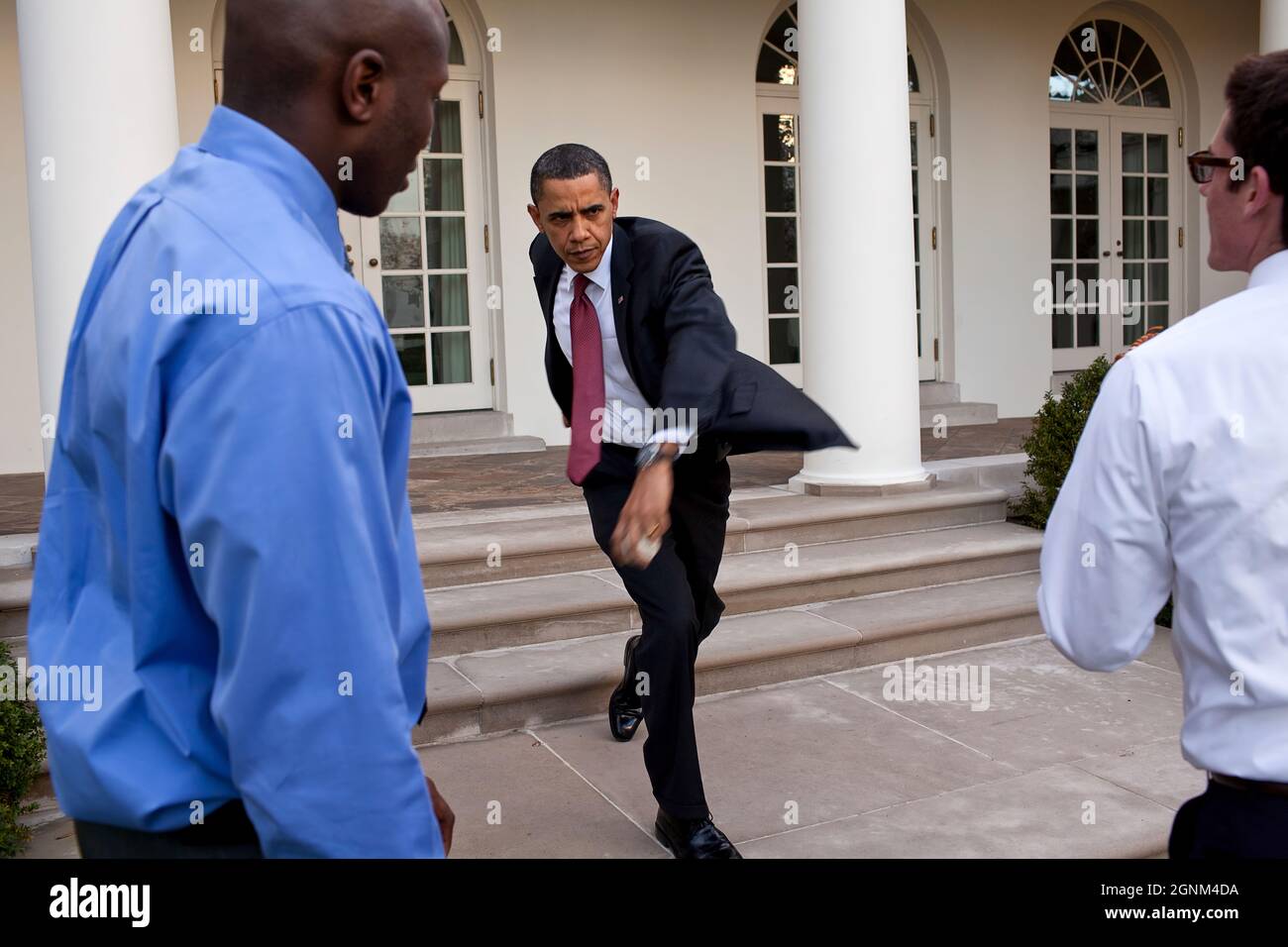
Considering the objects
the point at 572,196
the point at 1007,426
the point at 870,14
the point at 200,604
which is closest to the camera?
the point at 200,604

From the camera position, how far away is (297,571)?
109 cm

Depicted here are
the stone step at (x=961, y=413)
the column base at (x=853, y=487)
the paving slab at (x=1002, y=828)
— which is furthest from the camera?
the stone step at (x=961, y=413)

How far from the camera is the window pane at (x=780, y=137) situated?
1010cm

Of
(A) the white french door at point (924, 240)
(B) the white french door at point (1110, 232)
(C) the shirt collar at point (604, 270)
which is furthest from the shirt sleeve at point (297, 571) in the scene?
(B) the white french door at point (1110, 232)

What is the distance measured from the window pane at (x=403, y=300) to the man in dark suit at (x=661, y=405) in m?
5.25

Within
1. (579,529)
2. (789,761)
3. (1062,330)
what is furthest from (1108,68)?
(789,761)

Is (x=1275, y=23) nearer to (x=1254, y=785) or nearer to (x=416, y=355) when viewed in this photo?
(x=416, y=355)

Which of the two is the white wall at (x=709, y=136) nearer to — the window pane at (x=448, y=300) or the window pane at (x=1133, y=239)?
the window pane at (x=448, y=300)

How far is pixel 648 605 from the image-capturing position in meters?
3.55

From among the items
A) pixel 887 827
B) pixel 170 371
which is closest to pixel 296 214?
pixel 170 371

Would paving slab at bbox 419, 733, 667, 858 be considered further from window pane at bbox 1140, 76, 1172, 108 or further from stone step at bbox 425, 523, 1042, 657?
window pane at bbox 1140, 76, 1172, 108
